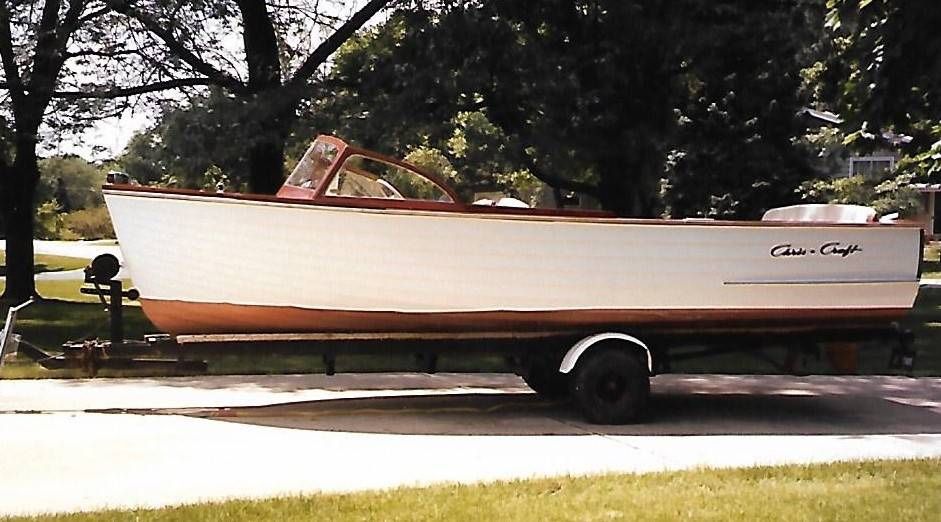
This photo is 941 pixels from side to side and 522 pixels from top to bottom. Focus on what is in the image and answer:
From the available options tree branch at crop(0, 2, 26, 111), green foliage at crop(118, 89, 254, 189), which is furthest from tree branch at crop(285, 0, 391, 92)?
tree branch at crop(0, 2, 26, 111)

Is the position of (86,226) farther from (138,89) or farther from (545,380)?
(545,380)

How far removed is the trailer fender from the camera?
884 centimetres

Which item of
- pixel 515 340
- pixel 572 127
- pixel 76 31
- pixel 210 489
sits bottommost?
pixel 210 489

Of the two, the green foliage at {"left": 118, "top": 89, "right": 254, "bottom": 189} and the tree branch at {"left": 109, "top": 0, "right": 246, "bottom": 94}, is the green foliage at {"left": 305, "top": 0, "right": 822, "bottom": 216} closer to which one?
the green foliage at {"left": 118, "top": 89, "right": 254, "bottom": 189}

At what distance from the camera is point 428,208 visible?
855 cm

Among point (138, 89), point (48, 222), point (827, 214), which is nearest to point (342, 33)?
point (138, 89)

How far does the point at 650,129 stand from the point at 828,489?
8277 millimetres

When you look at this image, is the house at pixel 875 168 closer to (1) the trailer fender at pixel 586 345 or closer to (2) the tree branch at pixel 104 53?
(2) the tree branch at pixel 104 53

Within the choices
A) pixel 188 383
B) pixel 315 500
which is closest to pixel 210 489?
pixel 315 500

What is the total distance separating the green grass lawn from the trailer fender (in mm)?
1903

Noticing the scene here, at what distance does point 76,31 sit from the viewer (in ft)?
53.2

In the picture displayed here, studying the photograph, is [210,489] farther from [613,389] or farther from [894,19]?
[894,19]

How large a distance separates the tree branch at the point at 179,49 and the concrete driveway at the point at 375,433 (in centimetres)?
519

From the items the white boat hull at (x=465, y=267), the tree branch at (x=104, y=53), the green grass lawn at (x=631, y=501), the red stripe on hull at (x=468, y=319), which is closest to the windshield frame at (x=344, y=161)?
the white boat hull at (x=465, y=267)
